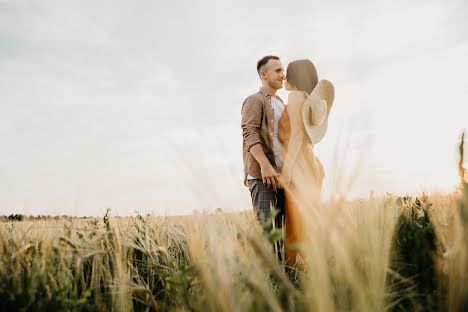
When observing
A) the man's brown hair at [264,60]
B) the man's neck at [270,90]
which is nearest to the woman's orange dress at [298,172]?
the man's neck at [270,90]

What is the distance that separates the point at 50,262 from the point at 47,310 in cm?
20

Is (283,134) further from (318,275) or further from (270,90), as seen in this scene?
(318,275)

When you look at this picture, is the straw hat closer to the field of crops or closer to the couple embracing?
the couple embracing

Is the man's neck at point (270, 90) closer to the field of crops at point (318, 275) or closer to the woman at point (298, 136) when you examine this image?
the woman at point (298, 136)

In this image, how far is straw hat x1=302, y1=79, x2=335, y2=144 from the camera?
8.25ft

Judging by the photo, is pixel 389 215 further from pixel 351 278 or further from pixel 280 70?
pixel 280 70

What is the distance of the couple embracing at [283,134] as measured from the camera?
8.10ft

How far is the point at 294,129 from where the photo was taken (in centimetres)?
249

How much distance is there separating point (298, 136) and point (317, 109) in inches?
11.5

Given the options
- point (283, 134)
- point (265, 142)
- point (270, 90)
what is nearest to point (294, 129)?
point (283, 134)

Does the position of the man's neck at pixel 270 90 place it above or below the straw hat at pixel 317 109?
above

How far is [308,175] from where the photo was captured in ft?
8.48

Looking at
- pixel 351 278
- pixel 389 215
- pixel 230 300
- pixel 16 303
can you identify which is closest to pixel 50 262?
pixel 16 303

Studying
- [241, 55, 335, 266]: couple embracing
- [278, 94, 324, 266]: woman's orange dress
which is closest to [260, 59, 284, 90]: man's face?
[241, 55, 335, 266]: couple embracing
